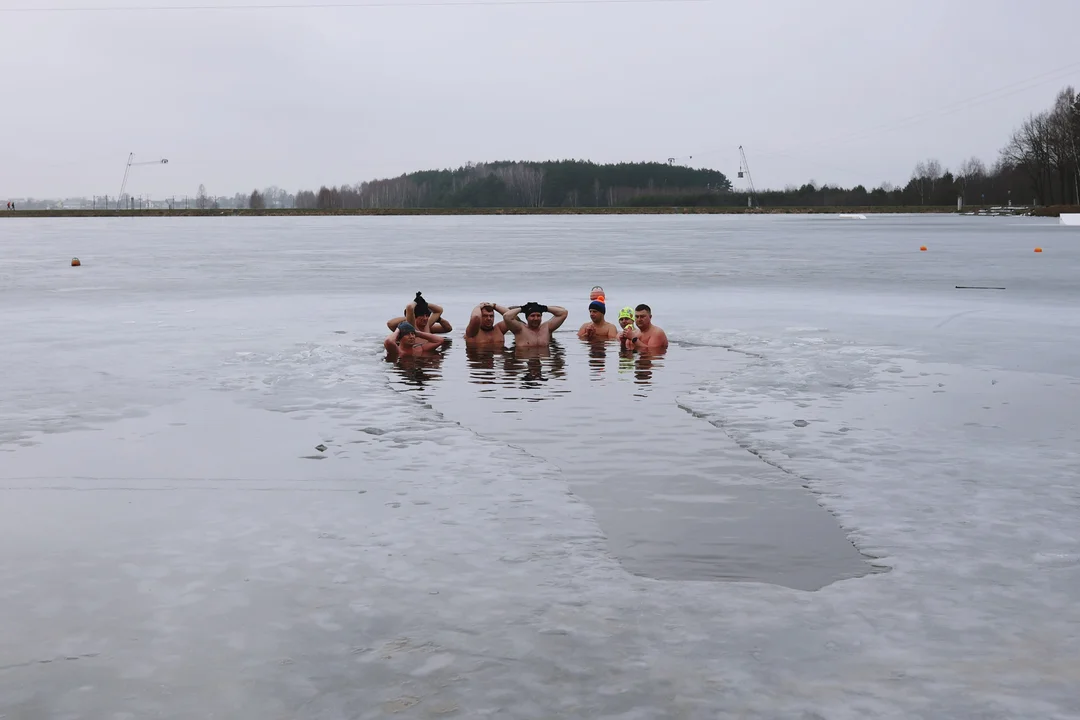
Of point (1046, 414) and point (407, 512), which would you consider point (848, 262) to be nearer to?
point (1046, 414)

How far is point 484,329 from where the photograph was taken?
18.9 m

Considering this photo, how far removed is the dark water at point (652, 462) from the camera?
24.0 ft

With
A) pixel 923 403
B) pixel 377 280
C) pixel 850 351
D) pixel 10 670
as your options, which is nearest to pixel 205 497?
pixel 10 670

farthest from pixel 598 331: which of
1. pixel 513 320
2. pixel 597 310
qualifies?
pixel 513 320

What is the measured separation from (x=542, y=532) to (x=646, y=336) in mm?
10751

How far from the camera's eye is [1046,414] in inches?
479

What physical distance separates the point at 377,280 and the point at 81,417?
24.0m

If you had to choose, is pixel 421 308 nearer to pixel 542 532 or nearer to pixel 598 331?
pixel 598 331

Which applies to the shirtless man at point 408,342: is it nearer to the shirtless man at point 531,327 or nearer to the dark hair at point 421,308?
the dark hair at point 421,308

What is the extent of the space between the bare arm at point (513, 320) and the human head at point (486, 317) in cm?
25

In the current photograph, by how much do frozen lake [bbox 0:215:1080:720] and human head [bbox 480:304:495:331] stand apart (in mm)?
811

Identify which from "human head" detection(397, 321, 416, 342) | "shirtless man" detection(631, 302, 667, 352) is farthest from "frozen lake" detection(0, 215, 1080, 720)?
"human head" detection(397, 321, 416, 342)

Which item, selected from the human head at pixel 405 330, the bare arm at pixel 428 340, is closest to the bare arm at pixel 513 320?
the bare arm at pixel 428 340

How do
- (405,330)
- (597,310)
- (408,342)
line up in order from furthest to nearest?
1. (597,310)
2. (408,342)
3. (405,330)
